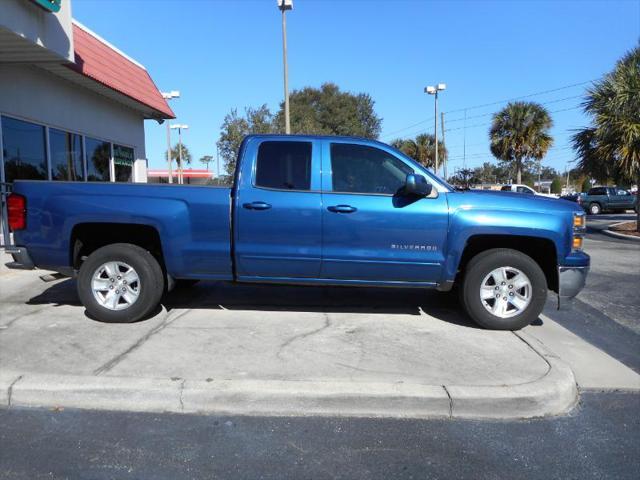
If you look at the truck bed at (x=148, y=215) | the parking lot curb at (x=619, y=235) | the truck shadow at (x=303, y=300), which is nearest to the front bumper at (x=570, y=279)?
the truck shadow at (x=303, y=300)

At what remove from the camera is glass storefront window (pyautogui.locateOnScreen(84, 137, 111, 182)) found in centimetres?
1230

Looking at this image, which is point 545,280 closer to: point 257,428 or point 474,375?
point 474,375

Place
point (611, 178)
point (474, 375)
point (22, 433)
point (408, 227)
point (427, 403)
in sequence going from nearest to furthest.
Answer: point (22, 433)
point (427, 403)
point (474, 375)
point (408, 227)
point (611, 178)

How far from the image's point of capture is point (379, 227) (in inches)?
198

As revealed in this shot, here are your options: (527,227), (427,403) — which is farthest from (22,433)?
(527,227)

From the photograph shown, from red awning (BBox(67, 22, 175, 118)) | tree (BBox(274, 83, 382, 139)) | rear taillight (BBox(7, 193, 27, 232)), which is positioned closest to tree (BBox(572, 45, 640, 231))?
red awning (BBox(67, 22, 175, 118))

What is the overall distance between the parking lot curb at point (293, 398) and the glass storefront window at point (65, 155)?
26.4ft

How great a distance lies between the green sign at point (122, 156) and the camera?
13.8 m

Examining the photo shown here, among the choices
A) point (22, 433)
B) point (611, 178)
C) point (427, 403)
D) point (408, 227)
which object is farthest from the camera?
point (611, 178)

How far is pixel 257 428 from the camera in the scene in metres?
3.40

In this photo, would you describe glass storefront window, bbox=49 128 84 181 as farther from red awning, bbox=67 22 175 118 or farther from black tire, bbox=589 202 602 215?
black tire, bbox=589 202 602 215

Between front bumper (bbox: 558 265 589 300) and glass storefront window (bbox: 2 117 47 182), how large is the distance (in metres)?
9.00

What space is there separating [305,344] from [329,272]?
81 centimetres

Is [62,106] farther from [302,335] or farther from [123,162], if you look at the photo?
[302,335]
